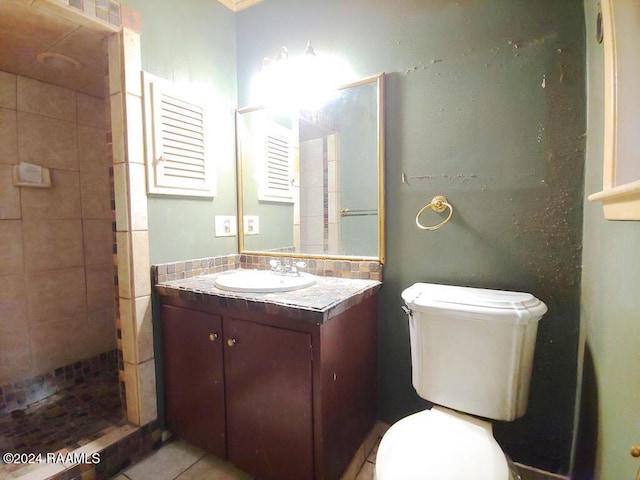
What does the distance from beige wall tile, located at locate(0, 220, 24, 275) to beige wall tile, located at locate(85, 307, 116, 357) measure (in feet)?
1.63

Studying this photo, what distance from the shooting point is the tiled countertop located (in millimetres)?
1046

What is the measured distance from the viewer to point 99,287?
6.80 feet

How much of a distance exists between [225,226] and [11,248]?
3.76 feet

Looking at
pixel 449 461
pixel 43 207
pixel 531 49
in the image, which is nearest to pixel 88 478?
pixel 449 461

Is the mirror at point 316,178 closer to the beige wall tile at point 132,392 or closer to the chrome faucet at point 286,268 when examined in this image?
the chrome faucet at point 286,268

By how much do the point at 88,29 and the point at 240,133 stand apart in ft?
2.50

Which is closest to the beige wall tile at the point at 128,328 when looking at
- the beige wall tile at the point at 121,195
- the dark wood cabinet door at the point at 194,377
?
the dark wood cabinet door at the point at 194,377

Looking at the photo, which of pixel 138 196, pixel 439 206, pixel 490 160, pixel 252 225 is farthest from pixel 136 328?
pixel 490 160

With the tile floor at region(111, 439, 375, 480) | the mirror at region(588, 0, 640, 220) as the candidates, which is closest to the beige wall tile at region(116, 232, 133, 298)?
the tile floor at region(111, 439, 375, 480)

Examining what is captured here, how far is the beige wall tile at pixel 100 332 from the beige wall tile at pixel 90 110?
1.22 meters

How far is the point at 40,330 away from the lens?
1813 millimetres

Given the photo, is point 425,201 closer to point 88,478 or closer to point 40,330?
point 88,478

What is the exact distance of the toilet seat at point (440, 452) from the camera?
30.7 inches

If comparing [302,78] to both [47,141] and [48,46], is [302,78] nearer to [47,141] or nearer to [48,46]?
[48,46]
